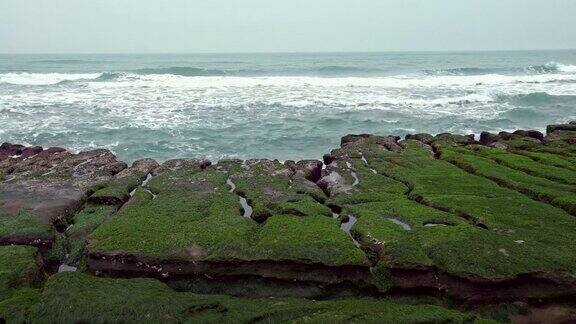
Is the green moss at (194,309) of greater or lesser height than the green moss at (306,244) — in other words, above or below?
below

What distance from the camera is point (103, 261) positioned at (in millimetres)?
8281

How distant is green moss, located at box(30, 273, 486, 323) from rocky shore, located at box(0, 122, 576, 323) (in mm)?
26

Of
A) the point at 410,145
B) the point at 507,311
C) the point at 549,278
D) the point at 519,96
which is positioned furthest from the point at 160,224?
the point at 519,96

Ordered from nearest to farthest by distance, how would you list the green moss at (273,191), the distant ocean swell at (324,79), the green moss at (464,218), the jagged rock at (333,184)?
1. the green moss at (464,218)
2. the green moss at (273,191)
3. the jagged rock at (333,184)
4. the distant ocean swell at (324,79)

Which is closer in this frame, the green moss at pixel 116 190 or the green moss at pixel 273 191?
the green moss at pixel 273 191

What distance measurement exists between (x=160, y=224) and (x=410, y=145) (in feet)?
34.4

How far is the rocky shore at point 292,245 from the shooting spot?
6.98m

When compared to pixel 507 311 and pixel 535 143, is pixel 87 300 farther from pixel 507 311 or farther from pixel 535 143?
pixel 535 143

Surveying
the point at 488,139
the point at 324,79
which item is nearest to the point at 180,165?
the point at 488,139

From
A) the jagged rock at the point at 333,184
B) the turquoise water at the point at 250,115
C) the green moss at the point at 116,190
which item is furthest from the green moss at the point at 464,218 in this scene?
the turquoise water at the point at 250,115

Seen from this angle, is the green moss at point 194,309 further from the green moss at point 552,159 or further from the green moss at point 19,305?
the green moss at point 552,159

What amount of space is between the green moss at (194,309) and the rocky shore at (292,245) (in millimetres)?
26

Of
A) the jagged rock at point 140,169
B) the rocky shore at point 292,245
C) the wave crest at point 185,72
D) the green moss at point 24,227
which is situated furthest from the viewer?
the wave crest at point 185,72

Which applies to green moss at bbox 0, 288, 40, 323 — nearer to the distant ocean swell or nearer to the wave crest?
the distant ocean swell
